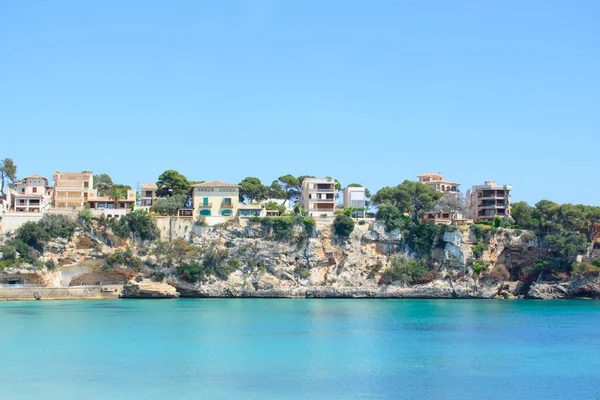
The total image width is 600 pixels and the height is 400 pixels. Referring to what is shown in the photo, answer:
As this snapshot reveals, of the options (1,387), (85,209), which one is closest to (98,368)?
(1,387)

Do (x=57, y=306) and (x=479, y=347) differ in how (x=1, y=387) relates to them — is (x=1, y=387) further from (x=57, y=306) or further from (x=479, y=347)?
(x=57, y=306)

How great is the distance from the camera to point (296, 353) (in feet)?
102

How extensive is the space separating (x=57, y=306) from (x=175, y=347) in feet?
70.6

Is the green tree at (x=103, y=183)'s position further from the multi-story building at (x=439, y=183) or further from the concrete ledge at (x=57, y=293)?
the multi-story building at (x=439, y=183)

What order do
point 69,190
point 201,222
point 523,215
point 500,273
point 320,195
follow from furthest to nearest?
point 320,195, point 69,190, point 523,215, point 201,222, point 500,273

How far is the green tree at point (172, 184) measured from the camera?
2822 inches

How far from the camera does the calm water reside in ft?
80.6

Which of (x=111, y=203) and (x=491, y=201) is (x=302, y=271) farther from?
(x=491, y=201)

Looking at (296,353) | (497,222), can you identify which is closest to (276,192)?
(497,222)

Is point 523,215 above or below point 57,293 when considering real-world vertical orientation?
above

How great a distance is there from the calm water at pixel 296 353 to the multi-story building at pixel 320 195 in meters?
22.1

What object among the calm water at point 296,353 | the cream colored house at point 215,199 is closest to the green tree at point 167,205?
the cream colored house at point 215,199

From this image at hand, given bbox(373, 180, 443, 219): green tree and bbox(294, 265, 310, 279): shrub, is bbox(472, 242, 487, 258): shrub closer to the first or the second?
bbox(373, 180, 443, 219): green tree

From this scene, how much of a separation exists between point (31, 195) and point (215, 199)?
1739 cm
